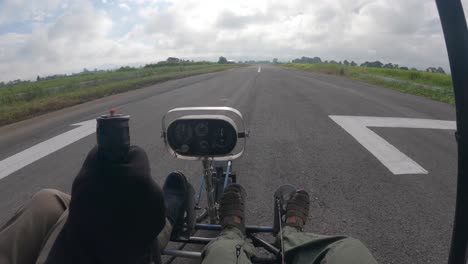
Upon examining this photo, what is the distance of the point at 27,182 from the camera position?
4.48 m

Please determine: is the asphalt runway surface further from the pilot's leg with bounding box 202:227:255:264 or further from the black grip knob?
the black grip knob

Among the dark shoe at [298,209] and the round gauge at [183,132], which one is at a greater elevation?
the round gauge at [183,132]

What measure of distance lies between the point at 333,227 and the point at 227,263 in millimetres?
1647

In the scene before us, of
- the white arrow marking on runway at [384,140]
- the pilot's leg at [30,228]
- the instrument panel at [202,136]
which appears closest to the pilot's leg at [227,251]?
the instrument panel at [202,136]

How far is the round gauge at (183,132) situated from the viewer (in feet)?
7.80

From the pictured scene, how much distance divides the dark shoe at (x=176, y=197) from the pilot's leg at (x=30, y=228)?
68 centimetres

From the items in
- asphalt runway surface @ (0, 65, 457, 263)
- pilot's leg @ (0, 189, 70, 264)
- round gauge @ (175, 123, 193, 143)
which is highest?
round gauge @ (175, 123, 193, 143)

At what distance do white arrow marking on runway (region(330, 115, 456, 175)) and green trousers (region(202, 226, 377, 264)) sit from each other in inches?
113

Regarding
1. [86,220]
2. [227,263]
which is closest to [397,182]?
[227,263]

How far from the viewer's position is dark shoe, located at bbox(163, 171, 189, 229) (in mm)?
2358

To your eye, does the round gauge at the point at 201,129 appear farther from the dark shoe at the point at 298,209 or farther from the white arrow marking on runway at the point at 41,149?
the white arrow marking on runway at the point at 41,149

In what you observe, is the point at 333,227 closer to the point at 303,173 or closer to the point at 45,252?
the point at 303,173

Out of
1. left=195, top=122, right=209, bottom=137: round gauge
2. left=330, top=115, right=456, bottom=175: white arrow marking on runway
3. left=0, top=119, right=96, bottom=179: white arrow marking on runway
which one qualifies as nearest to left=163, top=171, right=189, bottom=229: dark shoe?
left=195, top=122, right=209, bottom=137: round gauge

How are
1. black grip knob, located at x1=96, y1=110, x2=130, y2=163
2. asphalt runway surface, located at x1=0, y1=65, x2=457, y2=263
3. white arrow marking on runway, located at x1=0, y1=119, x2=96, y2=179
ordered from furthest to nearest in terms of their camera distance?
white arrow marking on runway, located at x1=0, y1=119, x2=96, y2=179, asphalt runway surface, located at x1=0, y1=65, x2=457, y2=263, black grip knob, located at x1=96, y1=110, x2=130, y2=163
